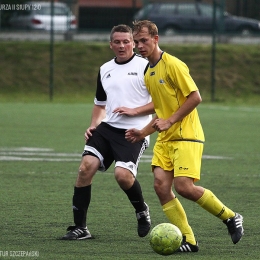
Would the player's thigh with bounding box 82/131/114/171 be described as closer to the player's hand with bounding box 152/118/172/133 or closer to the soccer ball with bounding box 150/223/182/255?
the player's hand with bounding box 152/118/172/133

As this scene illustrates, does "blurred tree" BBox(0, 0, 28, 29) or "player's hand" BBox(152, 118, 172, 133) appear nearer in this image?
"player's hand" BBox(152, 118, 172, 133)

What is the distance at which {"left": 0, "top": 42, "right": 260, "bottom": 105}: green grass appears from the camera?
27.4m

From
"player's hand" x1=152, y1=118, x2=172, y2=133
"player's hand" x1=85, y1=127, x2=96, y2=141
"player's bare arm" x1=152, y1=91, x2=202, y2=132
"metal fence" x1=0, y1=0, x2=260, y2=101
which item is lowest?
"metal fence" x1=0, y1=0, x2=260, y2=101

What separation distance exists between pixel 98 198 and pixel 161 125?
2900 millimetres

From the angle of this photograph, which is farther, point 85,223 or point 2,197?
point 2,197

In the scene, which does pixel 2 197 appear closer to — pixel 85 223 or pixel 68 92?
pixel 85 223

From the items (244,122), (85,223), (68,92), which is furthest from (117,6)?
(85,223)

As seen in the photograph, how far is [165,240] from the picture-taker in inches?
245

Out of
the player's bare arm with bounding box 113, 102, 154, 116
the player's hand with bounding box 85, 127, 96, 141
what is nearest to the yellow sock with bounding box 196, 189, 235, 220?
the player's bare arm with bounding box 113, 102, 154, 116

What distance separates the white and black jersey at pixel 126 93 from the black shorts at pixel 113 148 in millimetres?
100

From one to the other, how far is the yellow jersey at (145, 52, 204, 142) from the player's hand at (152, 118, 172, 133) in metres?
0.14

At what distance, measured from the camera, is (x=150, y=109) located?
729 cm

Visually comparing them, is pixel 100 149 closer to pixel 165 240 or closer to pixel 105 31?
pixel 165 240

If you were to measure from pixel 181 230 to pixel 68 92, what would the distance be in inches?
829
